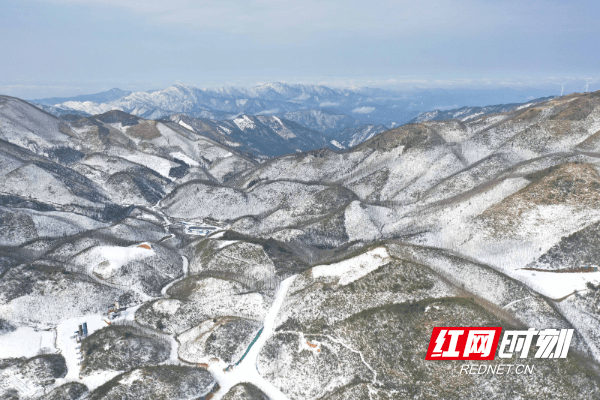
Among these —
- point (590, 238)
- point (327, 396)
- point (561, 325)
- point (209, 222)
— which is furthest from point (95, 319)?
point (590, 238)

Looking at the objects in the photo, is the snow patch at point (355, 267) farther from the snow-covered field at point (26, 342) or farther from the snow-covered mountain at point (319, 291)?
the snow-covered field at point (26, 342)

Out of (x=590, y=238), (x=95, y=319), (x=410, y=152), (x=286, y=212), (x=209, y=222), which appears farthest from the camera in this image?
(x=410, y=152)

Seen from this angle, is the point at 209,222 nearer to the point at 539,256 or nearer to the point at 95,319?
the point at 95,319

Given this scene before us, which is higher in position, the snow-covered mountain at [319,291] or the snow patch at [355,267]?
the snow patch at [355,267]
